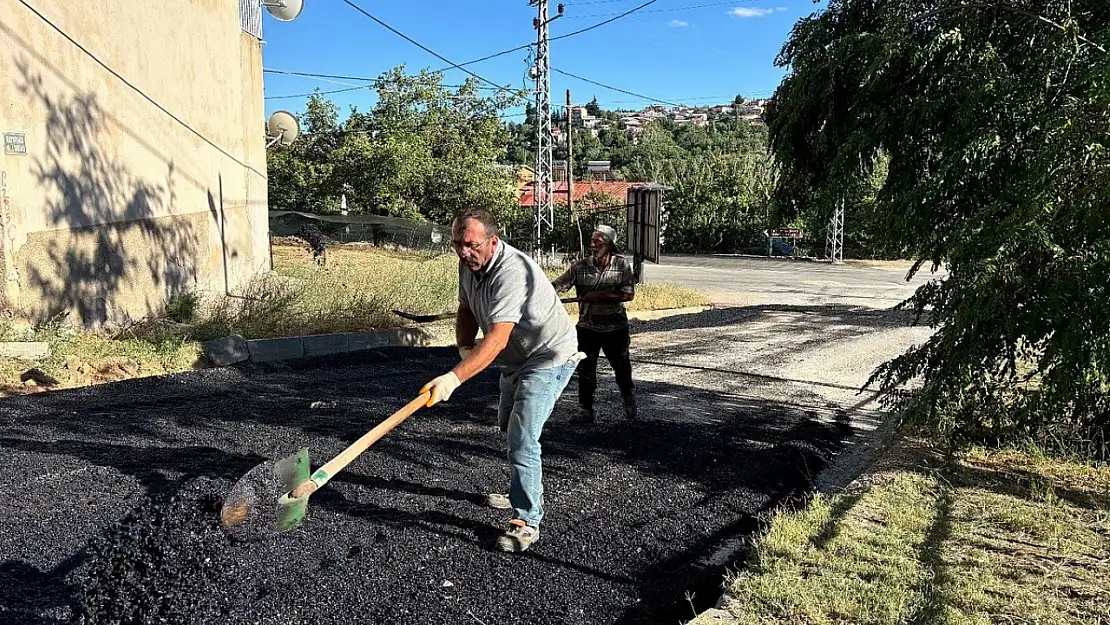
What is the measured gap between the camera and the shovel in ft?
12.1

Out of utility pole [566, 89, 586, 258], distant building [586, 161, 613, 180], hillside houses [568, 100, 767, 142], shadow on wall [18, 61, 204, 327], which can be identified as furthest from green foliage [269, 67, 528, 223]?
hillside houses [568, 100, 767, 142]

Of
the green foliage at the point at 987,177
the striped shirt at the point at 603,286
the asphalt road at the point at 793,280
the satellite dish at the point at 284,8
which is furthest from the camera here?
the asphalt road at the point at 793,280

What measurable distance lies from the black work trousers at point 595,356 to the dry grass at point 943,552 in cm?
205

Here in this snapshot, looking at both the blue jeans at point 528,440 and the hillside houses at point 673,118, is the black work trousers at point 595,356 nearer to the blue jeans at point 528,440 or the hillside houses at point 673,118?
the blue jeans at point 528,440

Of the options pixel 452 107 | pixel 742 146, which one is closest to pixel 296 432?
pixel 452 107

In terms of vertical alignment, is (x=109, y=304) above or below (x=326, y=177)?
below

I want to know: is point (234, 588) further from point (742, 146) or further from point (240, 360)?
point (742, 146)

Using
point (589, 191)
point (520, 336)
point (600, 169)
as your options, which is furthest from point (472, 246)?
point (600, 169)

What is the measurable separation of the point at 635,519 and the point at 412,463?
1495 mm

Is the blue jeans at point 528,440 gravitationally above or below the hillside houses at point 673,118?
below

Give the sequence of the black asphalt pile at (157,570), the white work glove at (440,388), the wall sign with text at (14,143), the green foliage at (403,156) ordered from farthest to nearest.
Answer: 1. the green foliage at (403,156)
2. the wall sign with text at (14,143)
3. the white work glove at (440,388)
4. the black asphalt pile at (157,570)

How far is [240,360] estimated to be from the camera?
889 cm

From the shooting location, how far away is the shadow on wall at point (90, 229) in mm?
8492

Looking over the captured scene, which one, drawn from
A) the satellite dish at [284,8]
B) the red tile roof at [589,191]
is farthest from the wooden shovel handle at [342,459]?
the red tile roof at [589,191]
